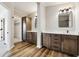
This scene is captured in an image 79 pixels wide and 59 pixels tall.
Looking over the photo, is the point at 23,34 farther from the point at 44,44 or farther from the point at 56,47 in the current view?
the point at 56,47

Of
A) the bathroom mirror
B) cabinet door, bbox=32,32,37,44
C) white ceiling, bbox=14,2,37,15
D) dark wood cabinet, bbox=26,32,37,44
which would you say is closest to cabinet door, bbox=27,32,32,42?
dark wood cabinet, bbox=26,32,37,44

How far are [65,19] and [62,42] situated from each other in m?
1.29

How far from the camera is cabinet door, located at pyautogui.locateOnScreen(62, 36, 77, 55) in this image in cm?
351

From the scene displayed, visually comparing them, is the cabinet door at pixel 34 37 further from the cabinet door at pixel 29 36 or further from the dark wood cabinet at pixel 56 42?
the dark wood cabinet at pixel 56 42

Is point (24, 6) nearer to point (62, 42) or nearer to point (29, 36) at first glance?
point (29, 36)

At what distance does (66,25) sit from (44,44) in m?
1.51

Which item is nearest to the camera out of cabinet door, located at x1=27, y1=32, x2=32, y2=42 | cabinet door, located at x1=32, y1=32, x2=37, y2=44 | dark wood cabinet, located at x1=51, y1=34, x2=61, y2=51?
dark wood cabinet, located at x1=51, y1=34, x2=61, y2=51

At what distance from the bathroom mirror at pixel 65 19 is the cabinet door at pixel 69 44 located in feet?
3.32

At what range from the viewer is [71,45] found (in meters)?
3.64

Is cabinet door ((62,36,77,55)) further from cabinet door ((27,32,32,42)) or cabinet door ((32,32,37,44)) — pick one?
cabinet door ((27,32,32,42))

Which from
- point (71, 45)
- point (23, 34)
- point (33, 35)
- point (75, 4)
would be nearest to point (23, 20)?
point (23, 34)

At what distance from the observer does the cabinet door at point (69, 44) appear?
351cm

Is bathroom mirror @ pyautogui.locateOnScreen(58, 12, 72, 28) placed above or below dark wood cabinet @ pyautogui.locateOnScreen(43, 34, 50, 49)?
above

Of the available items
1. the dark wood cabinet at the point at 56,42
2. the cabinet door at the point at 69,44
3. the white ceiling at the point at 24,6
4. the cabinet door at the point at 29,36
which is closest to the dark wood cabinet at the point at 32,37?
the cabinet door at the point at 29,36
